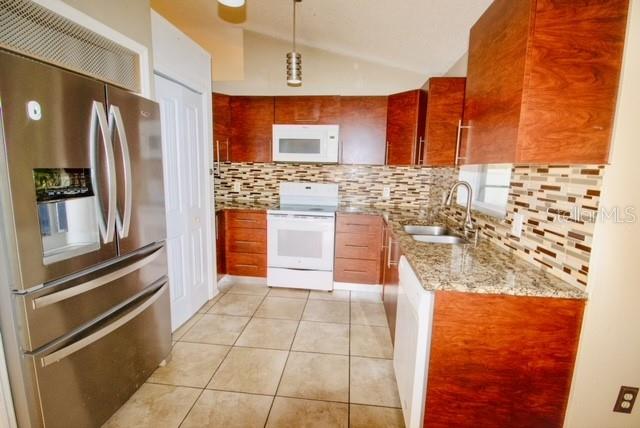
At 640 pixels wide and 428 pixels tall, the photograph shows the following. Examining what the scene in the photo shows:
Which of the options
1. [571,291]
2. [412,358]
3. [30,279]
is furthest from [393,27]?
[30,279]

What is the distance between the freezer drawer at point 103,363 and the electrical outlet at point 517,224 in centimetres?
213

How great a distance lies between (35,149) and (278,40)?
9.55 feet

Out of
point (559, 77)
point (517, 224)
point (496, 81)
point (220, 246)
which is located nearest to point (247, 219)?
point (220, 246)

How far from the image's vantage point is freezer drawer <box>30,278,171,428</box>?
1204 millimetres

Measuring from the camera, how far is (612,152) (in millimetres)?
1046

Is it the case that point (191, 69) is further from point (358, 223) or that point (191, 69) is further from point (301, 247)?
point (358, 223)

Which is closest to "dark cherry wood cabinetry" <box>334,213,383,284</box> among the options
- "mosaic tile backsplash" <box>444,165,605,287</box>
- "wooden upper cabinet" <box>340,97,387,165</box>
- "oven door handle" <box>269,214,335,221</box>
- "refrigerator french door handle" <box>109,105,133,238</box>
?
"oven door handle" <box>269,214,335,221</box>

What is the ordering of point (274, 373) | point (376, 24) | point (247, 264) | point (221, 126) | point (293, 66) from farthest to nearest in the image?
point (247, 264), point (221, 126), point (376, 24), point (293, 66), point (274, 373)

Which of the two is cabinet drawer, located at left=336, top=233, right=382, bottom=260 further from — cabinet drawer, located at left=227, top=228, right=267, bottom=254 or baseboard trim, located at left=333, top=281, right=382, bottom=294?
cabinet drawer, located at left=227, top=228, right=267, bottom=254

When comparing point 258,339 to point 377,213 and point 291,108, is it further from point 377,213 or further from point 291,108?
point 291,108

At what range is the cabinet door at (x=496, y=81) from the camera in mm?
1085

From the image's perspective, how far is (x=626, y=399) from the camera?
118 centimetres

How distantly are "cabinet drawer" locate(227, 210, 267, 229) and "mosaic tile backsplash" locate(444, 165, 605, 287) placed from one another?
225 centimetres

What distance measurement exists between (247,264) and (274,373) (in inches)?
61.3
